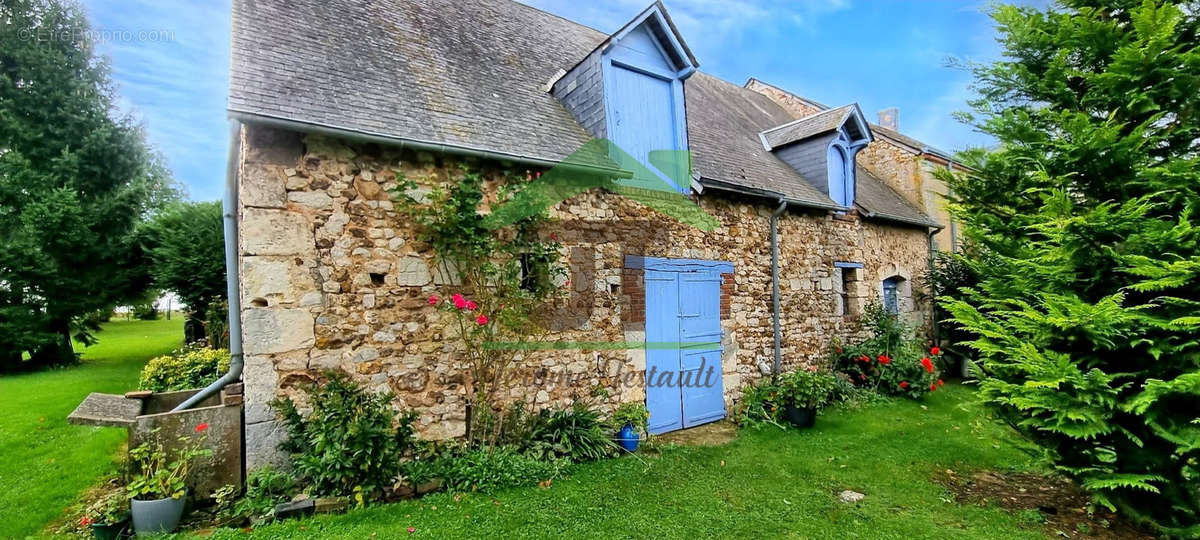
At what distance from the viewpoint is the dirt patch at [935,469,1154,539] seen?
3.48 m

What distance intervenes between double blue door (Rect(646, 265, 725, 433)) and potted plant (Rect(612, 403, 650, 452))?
1.30ft

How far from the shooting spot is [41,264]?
10000 mm

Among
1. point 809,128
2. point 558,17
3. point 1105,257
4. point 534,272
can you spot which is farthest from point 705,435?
point 558,17

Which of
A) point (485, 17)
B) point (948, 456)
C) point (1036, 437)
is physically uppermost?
point (485, 17)

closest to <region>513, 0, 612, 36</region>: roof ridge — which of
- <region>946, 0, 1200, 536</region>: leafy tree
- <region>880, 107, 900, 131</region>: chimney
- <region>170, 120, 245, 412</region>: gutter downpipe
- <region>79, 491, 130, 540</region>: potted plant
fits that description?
<region>170, 120, 245, 412</region>: gutter downpipe

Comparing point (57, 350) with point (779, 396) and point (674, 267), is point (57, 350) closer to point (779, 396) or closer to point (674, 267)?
point (674, 267)

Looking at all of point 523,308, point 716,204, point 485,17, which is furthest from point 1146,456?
point 485,17

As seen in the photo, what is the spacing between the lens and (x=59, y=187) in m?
10.8

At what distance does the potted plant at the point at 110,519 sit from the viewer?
3305 millimetres

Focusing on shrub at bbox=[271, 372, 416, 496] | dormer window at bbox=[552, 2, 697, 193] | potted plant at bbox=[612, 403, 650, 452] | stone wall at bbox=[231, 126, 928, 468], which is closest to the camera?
shrub at bbox=[271, 372, 416, 496]

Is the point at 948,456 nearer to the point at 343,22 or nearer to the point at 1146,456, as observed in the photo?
the point at 1146,456

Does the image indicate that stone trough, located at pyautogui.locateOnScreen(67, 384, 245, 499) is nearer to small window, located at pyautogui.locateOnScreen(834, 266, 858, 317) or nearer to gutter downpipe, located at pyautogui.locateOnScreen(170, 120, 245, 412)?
gutter downpipe, located at pyautogui.locateOnScreen(170, 120, 245, 412)

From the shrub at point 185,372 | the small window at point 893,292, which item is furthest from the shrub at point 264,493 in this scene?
the small window at point 893,292

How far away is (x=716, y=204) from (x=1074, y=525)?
457 cm
